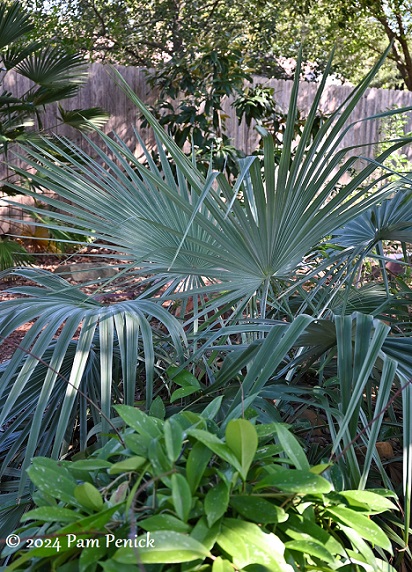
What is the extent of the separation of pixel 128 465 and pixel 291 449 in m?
0.26

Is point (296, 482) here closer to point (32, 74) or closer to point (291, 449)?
point (291, 449)

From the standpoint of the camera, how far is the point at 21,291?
59.5 inches

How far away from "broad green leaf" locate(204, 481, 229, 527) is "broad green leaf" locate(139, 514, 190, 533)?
3 centimetres

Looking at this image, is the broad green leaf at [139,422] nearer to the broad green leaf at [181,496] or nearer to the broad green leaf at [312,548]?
the broad green leaf at [181,496]

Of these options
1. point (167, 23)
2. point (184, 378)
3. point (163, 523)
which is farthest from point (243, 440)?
point (167, 23)

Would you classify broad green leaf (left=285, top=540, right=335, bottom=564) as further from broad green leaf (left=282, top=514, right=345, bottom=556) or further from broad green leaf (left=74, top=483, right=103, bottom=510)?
broad green leaf (left=74, top=483, right=103, bottom=510)

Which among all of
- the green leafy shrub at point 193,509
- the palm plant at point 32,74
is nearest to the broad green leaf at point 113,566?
the green leafy shrub at point 193,509

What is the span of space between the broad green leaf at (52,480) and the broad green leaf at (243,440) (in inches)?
9.1

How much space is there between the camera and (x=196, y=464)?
0.85 metres

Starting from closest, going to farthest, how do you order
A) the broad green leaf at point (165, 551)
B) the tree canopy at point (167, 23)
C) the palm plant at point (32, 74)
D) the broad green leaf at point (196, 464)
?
the broad green leaf at point (165, 551), the broad green leaf at point (196, 464), the palm plant at point (32, 74), the tree canopy at point (167, 23)

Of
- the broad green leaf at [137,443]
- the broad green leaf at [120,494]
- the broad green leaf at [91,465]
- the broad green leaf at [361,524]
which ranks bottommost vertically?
the broad green leaf at [361,524]

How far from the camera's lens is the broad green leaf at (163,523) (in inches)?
30.9

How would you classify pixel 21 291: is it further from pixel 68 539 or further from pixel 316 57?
pixel 316 57

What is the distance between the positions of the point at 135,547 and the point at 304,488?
0.80 feet
